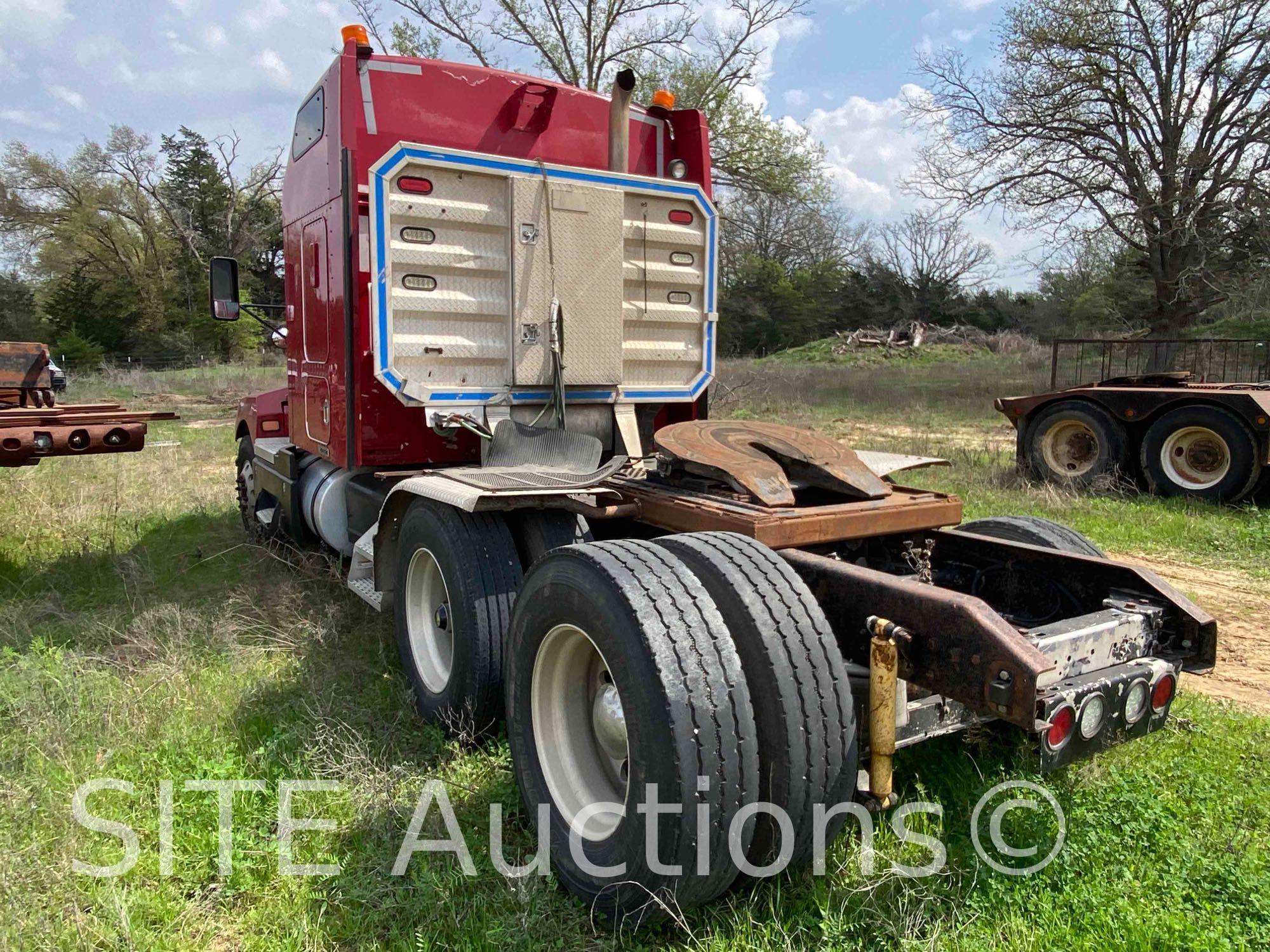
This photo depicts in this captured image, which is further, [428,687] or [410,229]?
[410,229]

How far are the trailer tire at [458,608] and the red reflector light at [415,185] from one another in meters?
A: 1.52

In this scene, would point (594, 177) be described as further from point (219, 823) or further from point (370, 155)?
point (219, 823)

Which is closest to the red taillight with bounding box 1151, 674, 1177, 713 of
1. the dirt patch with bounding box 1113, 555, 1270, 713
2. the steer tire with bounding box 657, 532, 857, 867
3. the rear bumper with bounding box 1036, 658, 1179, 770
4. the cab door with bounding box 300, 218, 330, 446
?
the rear bumper with bounding box 1036, 658, 1179, 770

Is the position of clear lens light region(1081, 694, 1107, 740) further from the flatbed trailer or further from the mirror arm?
the flatbed trailer

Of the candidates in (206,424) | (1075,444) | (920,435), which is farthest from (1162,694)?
(206,424)

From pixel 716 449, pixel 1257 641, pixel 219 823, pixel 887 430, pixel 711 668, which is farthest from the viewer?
pixel 887 430

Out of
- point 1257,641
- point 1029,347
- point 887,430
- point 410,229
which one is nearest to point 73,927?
point 410,229

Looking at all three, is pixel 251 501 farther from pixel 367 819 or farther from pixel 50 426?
pixel 367 819

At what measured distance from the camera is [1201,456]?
30.1ft

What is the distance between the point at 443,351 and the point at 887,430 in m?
12.8


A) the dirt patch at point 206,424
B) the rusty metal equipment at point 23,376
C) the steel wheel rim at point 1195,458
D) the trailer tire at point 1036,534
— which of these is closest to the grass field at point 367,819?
the trailer tire at point 1036,534

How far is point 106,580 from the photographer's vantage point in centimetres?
648

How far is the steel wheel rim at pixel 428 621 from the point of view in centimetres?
413

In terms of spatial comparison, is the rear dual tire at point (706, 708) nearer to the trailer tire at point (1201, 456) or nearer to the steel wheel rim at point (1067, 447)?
the trailer tire at point (1201, 456)
